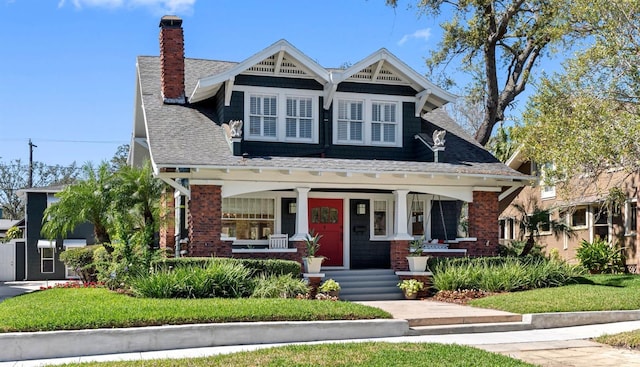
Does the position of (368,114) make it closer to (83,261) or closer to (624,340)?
(83,261)

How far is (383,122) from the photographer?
814 inches

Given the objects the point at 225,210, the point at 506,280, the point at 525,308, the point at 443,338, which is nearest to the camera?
the point at 443,338

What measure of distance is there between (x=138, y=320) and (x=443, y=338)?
537 centimetres

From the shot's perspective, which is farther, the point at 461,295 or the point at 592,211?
the point at 592,211

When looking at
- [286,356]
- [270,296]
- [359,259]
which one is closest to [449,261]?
[359,259]

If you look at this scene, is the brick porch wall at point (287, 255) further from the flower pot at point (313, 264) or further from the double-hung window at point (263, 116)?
the double-hung window at point (263, 116)

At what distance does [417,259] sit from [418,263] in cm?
12

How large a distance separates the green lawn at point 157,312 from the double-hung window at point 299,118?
6699mm

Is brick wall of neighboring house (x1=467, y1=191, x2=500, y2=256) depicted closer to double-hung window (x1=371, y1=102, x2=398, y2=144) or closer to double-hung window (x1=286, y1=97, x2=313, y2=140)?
double-hung window (x1=371, y1=102, x2=398, y2=144)

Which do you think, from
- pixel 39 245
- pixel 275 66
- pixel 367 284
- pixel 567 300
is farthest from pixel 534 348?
pixel 39 245

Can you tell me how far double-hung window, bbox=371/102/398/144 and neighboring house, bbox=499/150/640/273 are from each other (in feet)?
15.5

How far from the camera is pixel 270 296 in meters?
15.4

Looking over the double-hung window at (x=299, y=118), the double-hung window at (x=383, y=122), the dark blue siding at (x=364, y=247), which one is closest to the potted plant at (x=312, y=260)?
the dark blue siding at (x=364, y=247)

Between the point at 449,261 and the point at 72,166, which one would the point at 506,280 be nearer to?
the point at 449,261
